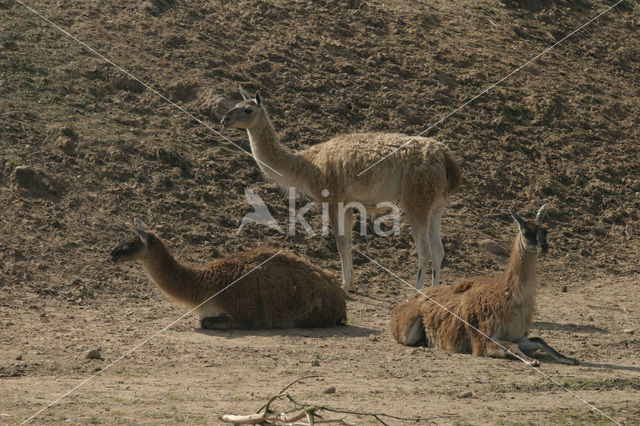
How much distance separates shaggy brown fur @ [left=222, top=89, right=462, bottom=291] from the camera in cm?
1235

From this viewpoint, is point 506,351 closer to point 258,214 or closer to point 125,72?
point 258,214

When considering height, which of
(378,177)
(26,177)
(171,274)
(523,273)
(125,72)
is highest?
(125,72)

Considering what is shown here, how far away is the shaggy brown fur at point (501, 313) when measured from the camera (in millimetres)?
9078

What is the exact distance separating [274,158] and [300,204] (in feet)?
4.14

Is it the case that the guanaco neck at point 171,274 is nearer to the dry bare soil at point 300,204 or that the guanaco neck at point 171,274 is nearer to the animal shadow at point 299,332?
the dry bare soil at point 300,204

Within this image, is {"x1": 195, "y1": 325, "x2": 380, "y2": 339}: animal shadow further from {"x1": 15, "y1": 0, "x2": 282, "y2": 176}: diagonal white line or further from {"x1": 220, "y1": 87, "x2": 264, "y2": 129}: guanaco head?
{"x1": 15, "y1": 0, "x2": 282, "y2": 176}: diagonal white line

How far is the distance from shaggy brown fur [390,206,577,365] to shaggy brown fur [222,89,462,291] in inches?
109

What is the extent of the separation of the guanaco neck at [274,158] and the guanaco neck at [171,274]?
286 cm

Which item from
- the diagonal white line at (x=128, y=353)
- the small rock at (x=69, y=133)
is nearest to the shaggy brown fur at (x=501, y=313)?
the diagonal white line at (x=128, y=353)

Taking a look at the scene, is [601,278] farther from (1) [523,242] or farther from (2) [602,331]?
(1) [523,242]

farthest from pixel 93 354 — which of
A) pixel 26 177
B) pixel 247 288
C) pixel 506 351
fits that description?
pixel 26 177

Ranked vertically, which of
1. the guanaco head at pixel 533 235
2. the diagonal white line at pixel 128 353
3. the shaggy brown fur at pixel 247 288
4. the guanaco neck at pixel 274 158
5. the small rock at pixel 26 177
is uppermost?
the guanaco neck at pixel 274 158

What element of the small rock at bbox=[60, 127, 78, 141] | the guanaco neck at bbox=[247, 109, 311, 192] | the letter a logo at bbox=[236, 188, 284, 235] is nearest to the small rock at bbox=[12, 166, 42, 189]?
the small rock at bbox=[60, 127, 78, 141]

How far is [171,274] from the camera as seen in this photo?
10.5 m
